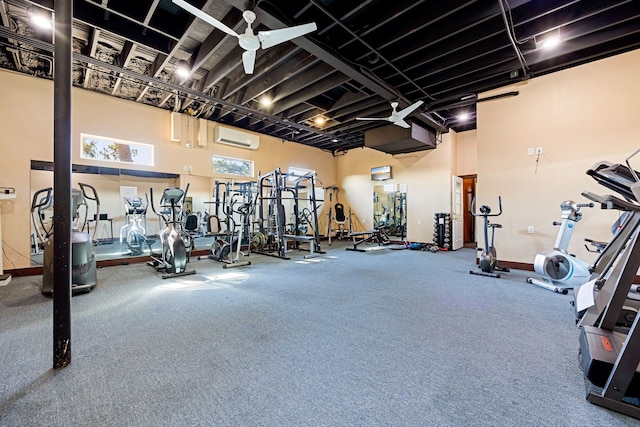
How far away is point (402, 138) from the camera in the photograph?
697cm

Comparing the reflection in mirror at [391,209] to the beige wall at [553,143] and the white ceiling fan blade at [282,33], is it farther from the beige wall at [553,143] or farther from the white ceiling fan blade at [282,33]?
Answer: the white ceiling fan blade at [282,33]

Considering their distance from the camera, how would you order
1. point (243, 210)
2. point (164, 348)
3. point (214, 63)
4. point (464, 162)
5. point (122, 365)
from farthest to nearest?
point (464, 162) → point (243, 210) → point (214, 63) → point (164, 348) → point (122, 365)

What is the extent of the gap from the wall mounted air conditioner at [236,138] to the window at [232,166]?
0.46 meters

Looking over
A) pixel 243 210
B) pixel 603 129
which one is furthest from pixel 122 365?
pixel 603 129

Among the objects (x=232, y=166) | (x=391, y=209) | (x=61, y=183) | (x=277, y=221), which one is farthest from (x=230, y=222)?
(x=391, y=209)

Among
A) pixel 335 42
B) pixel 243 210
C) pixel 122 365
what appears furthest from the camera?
pixel 243 210

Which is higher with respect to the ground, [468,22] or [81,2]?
[81,2]

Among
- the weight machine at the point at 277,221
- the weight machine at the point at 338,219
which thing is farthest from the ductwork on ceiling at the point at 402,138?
the weight machine at the point at 338,219

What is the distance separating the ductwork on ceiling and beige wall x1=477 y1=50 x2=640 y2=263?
1.58 meters

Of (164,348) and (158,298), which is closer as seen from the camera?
(164,348)

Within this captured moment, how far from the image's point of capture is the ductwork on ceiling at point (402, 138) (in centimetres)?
693

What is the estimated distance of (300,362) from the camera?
6.36 ft

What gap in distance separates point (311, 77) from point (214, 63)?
1.94 meters

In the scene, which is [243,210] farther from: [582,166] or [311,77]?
[582,166]
